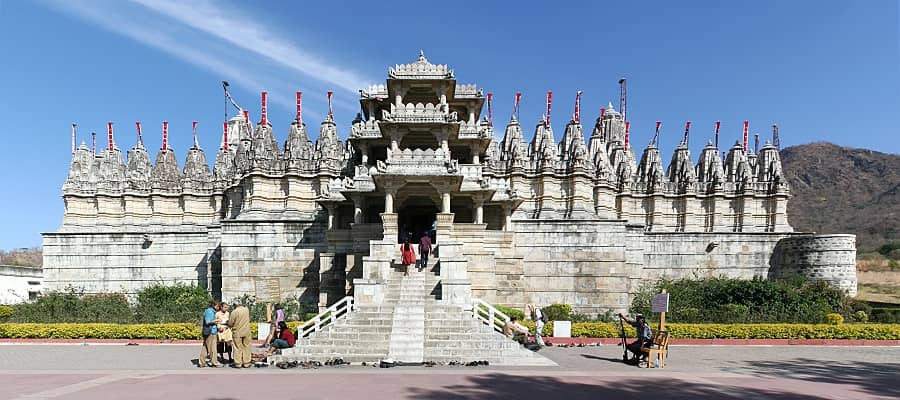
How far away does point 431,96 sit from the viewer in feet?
91.1

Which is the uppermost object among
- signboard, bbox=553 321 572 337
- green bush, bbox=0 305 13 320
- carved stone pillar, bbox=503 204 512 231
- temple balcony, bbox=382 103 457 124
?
temple balcony, bbox=382 103 457 124

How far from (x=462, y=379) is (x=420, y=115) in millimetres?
16116

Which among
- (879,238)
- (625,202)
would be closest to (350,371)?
(625,202)

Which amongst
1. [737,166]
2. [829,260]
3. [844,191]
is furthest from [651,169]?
[844,191]

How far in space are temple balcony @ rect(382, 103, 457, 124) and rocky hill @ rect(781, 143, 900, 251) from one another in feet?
327

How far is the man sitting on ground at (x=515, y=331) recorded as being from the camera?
1669 cm

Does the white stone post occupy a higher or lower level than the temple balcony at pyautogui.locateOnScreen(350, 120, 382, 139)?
lower

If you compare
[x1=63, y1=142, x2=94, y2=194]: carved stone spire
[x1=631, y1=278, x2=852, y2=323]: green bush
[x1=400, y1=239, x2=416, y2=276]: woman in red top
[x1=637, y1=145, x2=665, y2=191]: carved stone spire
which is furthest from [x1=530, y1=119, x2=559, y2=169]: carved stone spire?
[x1=63, y1=142, x2=94, y2=194]: carved stone spire

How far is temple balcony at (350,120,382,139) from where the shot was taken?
92.5 ft

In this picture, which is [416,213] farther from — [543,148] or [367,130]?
[543,148]

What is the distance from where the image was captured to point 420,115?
84.3 ft

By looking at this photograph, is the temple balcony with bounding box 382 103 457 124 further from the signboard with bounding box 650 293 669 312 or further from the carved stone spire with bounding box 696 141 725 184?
the carved stone spire with bounding box 696 141 725 184

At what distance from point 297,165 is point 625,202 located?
2290 centimetres

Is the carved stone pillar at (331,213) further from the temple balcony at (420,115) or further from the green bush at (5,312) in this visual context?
the green bush at (5,312)
